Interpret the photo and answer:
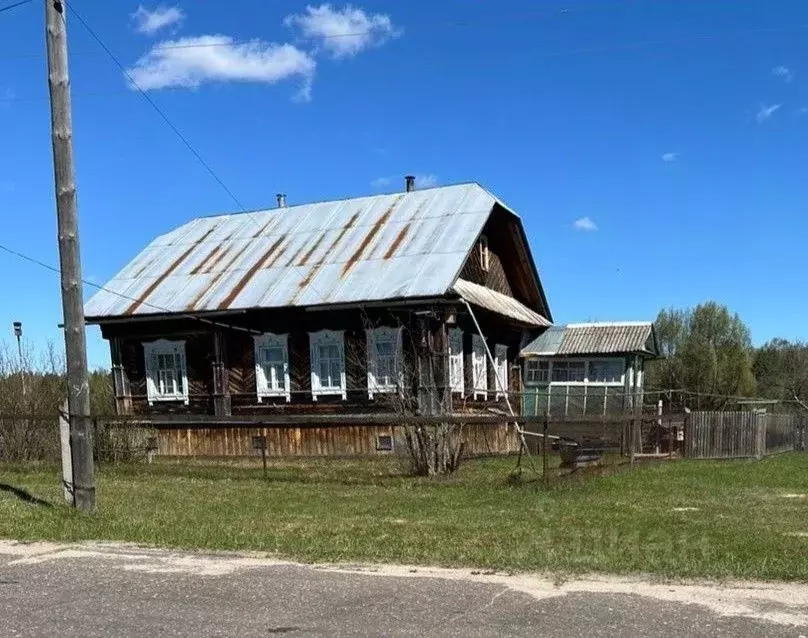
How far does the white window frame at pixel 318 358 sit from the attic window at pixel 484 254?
4.87 metres

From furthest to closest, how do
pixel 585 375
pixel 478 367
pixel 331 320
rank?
pixel 585 375 → pixel 478 367 → pixel 331 320

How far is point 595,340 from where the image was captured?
2772 centimetres

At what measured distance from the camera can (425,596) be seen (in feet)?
19.9

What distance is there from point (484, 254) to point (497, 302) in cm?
170

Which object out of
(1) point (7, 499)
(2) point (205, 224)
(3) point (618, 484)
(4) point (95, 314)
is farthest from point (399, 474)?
(2) point (205, 224)

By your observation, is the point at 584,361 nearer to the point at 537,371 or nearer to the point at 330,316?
the point at 537,371

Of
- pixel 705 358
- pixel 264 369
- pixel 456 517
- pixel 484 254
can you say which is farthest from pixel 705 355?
pixel 456 517

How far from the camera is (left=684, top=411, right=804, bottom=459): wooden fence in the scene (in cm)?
2356

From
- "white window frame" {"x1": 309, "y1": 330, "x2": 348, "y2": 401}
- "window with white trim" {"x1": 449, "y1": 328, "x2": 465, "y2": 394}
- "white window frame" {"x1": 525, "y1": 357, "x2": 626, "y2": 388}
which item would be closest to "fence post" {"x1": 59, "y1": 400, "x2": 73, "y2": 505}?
"white window frame" {"x1": 309, "y1": 330, "x2": 348, "y2": 401}

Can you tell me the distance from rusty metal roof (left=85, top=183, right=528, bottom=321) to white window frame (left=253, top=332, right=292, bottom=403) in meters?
1.29

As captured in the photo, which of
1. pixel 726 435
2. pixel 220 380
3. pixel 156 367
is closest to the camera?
pixel 220 380

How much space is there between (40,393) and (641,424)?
15.2 metres

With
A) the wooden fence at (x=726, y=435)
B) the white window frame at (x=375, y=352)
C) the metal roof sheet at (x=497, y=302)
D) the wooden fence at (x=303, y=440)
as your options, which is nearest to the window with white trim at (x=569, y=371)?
the metal roof sheet at (x=497, y=302)

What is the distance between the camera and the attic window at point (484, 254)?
81.2 feet
